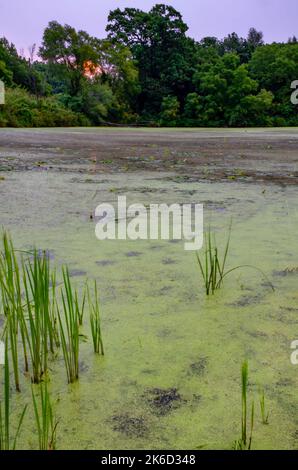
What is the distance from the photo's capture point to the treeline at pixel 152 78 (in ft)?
81.5

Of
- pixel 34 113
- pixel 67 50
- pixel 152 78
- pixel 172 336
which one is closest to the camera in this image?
pixel 172 336

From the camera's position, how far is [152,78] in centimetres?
3023

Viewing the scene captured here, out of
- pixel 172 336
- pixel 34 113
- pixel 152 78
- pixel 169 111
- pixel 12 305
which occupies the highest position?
pixel 152 78

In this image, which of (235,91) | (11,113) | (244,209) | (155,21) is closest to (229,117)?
(235,91)

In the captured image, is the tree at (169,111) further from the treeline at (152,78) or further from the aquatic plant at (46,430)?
the aquatic plant at (46,430)

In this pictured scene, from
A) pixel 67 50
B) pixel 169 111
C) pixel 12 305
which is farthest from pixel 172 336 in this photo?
pixel 169 111

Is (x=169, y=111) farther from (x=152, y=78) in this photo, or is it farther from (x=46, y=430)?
(x=46, y=430)

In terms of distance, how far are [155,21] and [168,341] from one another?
3231 centimetres

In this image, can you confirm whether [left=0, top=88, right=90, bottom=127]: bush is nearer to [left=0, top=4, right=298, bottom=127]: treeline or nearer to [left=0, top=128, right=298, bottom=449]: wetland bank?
[left=0, top=4, right=298, bottom=127]: treeline

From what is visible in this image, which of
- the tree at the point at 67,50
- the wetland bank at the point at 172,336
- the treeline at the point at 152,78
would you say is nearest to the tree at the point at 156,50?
the treeline at the point at 152,78

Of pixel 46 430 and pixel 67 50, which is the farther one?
pixel 67 50

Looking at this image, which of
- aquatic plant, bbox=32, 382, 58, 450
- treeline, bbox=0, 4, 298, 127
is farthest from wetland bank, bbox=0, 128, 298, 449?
treeline, bbox=0, 4, 298, 127

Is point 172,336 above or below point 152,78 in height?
below
